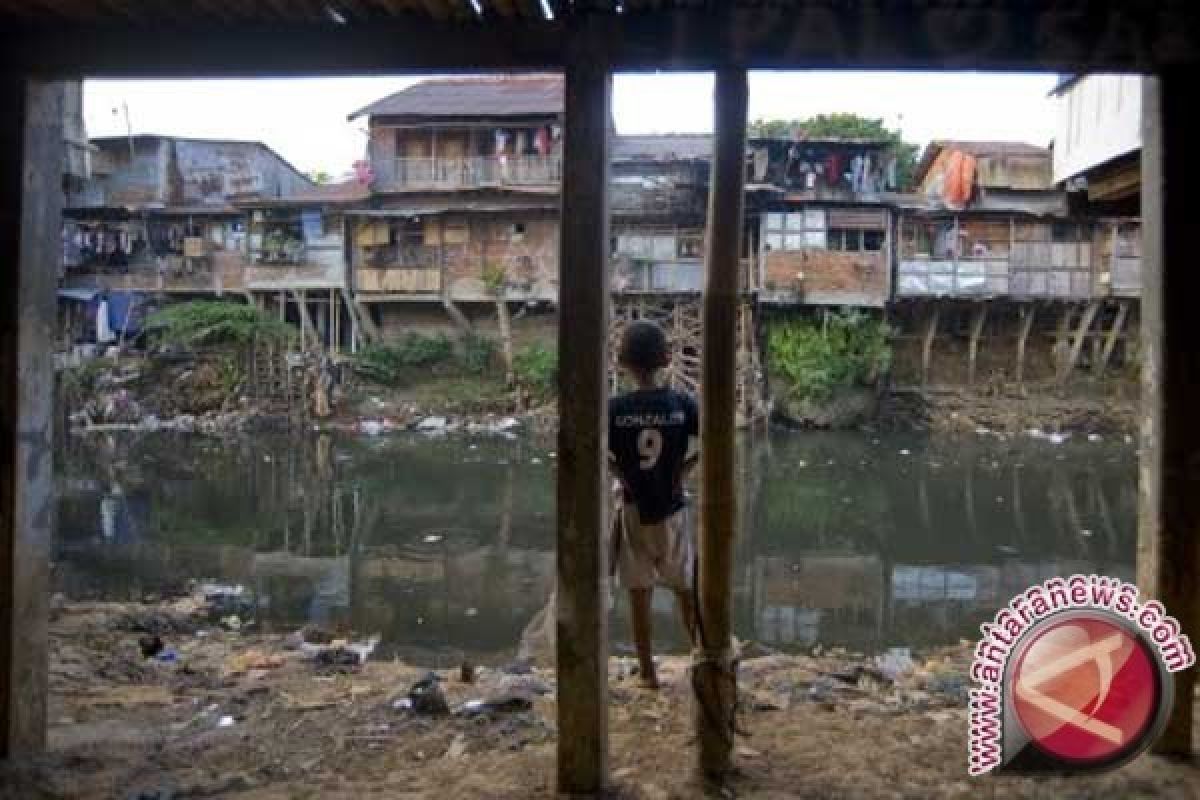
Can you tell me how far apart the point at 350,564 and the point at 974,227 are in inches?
837

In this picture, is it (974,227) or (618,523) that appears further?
(974,227)

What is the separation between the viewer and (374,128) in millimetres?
26344

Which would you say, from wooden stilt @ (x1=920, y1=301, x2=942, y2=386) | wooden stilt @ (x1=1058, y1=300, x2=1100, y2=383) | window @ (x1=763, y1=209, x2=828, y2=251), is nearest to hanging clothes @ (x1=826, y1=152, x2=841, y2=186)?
window @ (x1=763, y1=209, x2=828, y2=251)

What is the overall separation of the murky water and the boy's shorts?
3.70 m

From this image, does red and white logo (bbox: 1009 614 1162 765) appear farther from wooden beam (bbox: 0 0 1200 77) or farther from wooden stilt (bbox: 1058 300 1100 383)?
wooden stilt (bbox: 1058 300 1100 383)

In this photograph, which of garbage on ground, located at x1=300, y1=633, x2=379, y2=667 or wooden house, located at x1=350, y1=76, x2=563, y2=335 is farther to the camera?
wooden house, located at x1=350, y1=76, x2=563, y2=335

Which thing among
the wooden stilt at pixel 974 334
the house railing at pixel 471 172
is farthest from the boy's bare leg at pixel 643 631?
the wooden stilt at pixel 974 334

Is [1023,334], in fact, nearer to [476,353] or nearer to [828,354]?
[828,354]

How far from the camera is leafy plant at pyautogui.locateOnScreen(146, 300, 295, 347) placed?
2612cm

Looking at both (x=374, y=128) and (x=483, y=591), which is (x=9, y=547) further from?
(x=374, y=128)

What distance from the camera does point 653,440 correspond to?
376 cm

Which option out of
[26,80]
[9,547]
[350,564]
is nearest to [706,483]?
[9,547]

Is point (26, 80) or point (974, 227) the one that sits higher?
point (974, 227)

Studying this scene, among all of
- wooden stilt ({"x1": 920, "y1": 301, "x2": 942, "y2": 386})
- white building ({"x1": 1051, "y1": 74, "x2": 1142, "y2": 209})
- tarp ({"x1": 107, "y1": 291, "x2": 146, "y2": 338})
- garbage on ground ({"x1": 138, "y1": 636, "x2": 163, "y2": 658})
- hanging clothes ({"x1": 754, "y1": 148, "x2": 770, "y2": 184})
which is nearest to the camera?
white building ({"x1": 1051, "y1": 74, "x2": 1142, "y2": 209})
